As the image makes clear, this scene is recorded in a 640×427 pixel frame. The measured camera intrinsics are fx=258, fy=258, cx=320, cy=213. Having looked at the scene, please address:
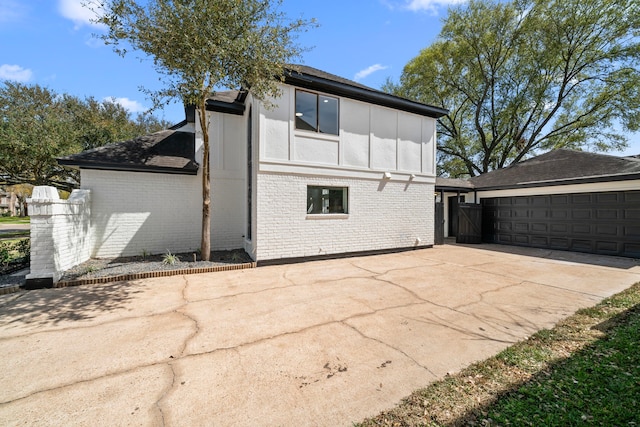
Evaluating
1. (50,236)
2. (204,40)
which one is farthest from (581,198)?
(50,236)

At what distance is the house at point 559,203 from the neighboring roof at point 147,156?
10.9m

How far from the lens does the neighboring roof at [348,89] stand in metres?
7.57

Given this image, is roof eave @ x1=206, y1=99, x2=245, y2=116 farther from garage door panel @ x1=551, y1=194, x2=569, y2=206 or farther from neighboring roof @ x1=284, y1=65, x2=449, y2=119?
garage door panel @ x1=551, y1=194, x2=569, y2=206

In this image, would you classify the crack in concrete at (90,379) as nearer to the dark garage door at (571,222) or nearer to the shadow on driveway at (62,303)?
the shadow on driveway at (62,303)

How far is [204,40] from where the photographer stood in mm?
5781

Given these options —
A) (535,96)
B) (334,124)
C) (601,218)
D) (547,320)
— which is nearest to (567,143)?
(535,96)

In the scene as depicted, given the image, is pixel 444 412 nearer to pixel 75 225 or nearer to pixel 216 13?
pixel 216 13

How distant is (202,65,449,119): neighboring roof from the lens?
7.64 metres

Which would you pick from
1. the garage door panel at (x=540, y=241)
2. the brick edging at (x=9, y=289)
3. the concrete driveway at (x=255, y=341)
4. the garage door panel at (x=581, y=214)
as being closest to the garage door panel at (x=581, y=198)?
the garage door panel at (x=581, y=214)

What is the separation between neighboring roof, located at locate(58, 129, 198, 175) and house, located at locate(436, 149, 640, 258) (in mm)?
10870

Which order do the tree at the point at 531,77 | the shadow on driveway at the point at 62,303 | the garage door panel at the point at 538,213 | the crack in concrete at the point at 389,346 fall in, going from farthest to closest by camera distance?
the tree at the point at 531,77, the garage door panel at the point at 538,213, the shadow on driveway at the point at 62,303, the crack in concrete at the point at 389,346

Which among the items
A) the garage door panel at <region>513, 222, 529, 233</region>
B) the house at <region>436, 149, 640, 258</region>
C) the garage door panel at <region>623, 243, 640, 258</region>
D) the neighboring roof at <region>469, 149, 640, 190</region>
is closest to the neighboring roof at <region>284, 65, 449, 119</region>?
the house at <region>436, 149, 640, 258</region>

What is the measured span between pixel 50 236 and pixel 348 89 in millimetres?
8414

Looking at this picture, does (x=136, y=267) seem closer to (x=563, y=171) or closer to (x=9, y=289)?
(x=9, y=289)
